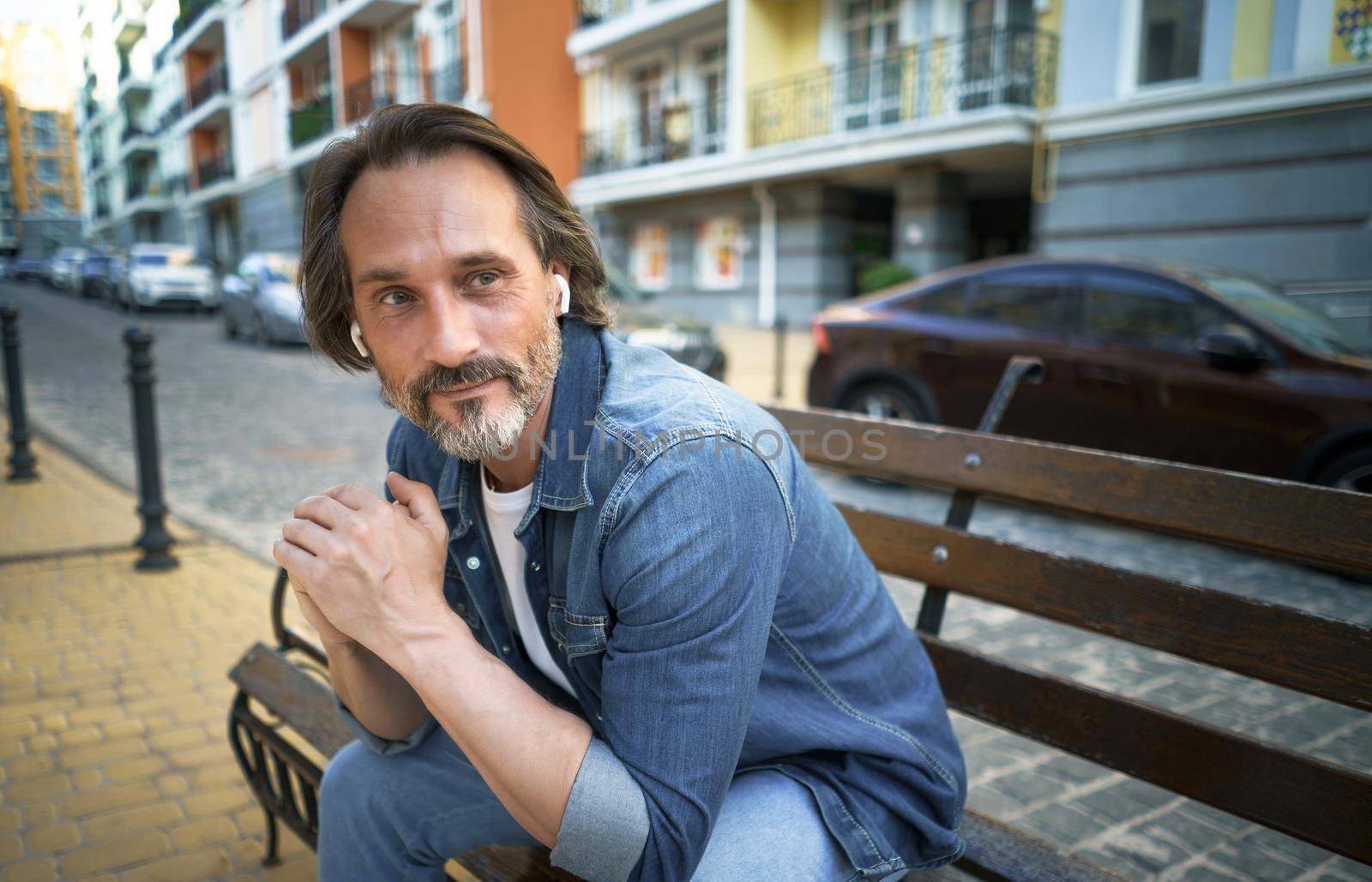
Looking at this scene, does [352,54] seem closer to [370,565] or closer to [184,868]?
[184,868]

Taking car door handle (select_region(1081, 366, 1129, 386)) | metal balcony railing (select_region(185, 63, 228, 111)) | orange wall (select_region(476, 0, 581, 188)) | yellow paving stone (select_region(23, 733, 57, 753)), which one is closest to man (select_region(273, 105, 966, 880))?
yellow paving stone (select_region(23, 733, 57, 753))

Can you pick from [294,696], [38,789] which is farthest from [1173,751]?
[38,789]

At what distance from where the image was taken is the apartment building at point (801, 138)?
1538 cm

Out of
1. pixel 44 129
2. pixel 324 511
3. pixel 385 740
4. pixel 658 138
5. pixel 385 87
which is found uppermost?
pixel 44 129

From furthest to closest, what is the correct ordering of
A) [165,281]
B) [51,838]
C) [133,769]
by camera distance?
[165,281] → [133,769] → [51,838]

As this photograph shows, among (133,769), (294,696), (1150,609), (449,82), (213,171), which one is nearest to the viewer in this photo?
(1150,609)

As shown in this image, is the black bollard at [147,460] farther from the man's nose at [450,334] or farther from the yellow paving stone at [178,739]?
the man's nose at [450,334]

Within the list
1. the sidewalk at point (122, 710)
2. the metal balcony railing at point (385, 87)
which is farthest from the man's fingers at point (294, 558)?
the metal balcony railing at point (385, 87)

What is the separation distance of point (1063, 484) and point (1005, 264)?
15.7ft

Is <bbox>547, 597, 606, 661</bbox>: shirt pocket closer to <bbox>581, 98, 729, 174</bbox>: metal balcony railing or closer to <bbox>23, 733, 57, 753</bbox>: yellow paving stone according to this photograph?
<bbox>23, 733, 57, 753</bbox>: yellow paving stone

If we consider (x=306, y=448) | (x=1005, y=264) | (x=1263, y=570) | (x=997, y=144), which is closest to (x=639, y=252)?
(x=997, y=144)

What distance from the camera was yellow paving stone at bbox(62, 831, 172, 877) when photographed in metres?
2.45

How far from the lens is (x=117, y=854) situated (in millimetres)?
2504

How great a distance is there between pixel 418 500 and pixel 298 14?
3484 centimetres
